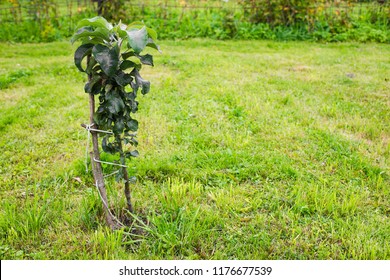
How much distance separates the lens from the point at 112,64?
2170 millimetres

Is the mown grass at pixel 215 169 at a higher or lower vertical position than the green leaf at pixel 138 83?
lower

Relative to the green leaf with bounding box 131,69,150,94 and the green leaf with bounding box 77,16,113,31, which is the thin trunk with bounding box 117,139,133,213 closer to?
the green leaf with bounding box 131,69,150,94

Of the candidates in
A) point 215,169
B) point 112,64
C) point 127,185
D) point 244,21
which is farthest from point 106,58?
point 244,21

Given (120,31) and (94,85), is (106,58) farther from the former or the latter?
(94,85)

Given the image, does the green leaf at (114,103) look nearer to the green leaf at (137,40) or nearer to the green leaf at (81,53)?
the green leaf at (81,53)

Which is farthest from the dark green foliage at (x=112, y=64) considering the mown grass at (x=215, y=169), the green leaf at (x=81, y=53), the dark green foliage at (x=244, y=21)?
the dark green foliage at (x=244, y=21)

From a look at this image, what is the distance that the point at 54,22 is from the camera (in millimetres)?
9906

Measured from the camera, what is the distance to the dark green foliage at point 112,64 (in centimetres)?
215

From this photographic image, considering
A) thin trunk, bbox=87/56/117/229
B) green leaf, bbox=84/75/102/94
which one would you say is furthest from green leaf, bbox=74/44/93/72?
thin trunk, bbox=87/56/117/229

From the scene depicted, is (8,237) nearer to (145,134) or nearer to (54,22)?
Result: (145,134)

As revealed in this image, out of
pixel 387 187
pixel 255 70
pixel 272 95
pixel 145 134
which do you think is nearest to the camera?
pixel 387 187
